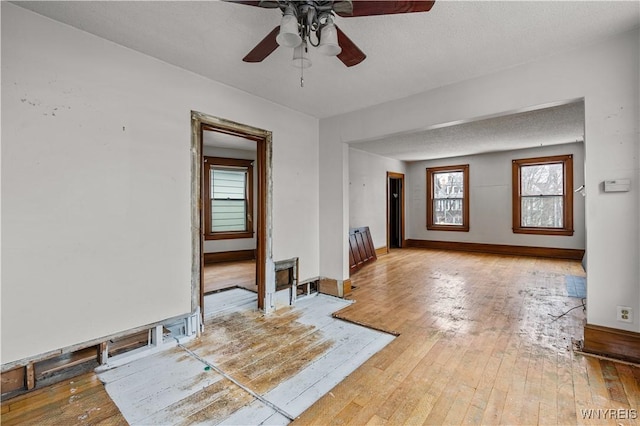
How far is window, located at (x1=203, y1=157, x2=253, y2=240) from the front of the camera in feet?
21.0

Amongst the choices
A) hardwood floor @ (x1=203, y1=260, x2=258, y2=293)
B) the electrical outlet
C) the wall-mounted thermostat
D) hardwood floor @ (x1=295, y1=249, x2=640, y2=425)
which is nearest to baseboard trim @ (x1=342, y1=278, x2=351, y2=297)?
hardwood floor @ (x1=295, y1=249, x2=640, y2=425)

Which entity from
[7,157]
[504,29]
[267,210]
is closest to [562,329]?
[504,29]

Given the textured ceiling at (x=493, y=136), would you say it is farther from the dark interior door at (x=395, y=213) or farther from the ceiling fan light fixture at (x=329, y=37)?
the ceiling fan light fixture at (x=329, y=37)

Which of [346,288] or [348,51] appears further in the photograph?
[346,288]

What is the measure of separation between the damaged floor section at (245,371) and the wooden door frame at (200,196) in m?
0.52

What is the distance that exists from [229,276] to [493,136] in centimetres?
567

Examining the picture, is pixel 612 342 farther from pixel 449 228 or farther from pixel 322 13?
pixel 449 228

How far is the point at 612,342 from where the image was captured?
7.72 feet

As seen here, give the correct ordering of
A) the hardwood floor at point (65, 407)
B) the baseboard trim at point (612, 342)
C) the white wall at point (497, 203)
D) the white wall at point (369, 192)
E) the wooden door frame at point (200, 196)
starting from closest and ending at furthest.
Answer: the hardwood floor at point (65, 407), the baseboard trim at point (612, 342), the wooden door frame at point (200, 196), the white wall at point (497, 203), the white wall at point (369, 192)

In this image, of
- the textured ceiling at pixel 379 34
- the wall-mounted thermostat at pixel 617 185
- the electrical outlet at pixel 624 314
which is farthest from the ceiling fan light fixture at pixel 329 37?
the electrical outlet at pixel 624 314

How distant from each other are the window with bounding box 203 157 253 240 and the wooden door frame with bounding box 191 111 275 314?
313 centimetres

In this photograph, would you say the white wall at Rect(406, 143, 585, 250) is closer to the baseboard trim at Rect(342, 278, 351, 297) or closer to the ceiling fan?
the baseboard trim at Rect(342, 278, 351, 297)

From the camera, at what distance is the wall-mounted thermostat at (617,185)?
7.50ft

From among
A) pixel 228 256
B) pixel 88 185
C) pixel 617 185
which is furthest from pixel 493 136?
pixel 88 185
